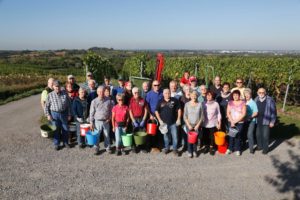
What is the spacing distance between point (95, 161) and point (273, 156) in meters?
4.04

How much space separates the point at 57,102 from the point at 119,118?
150cm

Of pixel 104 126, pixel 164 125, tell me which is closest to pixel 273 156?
pixel 164 125

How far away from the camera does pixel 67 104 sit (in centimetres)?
715

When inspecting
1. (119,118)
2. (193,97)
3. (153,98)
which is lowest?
(119,118)

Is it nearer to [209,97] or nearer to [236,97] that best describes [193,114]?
[209,97]

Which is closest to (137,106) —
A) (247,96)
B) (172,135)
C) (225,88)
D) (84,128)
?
(172,135)

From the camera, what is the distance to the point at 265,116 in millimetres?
7078

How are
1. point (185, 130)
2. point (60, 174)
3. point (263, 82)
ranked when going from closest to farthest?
point (60, 174) → point (185, 130) → point (263, 82)

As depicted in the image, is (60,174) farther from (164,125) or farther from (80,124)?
(164,125)

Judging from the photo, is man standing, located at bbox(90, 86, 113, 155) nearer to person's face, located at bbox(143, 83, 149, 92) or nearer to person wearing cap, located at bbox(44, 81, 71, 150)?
person wearing cap, located at bbox(44, 81, 71, 150)

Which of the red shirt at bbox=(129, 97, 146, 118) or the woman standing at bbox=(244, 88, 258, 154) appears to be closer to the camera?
the red shirt at bbox=(129, 97, 146, 118)

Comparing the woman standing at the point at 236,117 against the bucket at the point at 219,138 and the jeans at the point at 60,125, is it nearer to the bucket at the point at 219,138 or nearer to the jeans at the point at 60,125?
the bucket at the point at 219,138

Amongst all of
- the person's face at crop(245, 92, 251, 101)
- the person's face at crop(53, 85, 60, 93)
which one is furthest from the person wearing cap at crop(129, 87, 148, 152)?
the person's face at crop(245, 92, 251, 101)

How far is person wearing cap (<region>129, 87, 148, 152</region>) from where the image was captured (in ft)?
22.5
